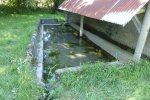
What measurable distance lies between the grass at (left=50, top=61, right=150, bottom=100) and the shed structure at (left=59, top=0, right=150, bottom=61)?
1.07m

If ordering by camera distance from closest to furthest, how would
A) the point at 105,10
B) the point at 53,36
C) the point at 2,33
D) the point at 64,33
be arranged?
the point at 105,10 < the point at 2,33 < the point at 53,36 < the point at 64,33

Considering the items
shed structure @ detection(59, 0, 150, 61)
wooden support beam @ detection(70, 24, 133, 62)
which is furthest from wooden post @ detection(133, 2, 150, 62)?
wooden support beam @ detection(70, 24, 133, 62)

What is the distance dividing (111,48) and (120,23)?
3.79 metres

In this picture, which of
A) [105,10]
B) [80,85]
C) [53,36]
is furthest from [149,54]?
[53,36]

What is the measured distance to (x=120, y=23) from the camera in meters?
7.18

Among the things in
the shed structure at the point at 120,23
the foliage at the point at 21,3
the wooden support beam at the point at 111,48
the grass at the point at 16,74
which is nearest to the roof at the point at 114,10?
the shed structure at the point at 120,23

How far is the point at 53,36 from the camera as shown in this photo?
47.1 ft

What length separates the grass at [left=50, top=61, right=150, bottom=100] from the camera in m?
6.22

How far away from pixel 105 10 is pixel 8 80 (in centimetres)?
392

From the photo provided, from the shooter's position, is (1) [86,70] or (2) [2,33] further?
(2) [2,33]

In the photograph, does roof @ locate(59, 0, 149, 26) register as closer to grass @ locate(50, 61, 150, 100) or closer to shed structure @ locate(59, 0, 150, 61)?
shed structure @ locate(59, 0, 150, 61)

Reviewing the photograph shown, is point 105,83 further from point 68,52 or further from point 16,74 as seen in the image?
point 68,52

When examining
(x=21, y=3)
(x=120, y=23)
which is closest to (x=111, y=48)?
(x=120, y=23)

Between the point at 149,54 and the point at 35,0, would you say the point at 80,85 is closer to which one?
the point at 149,54
